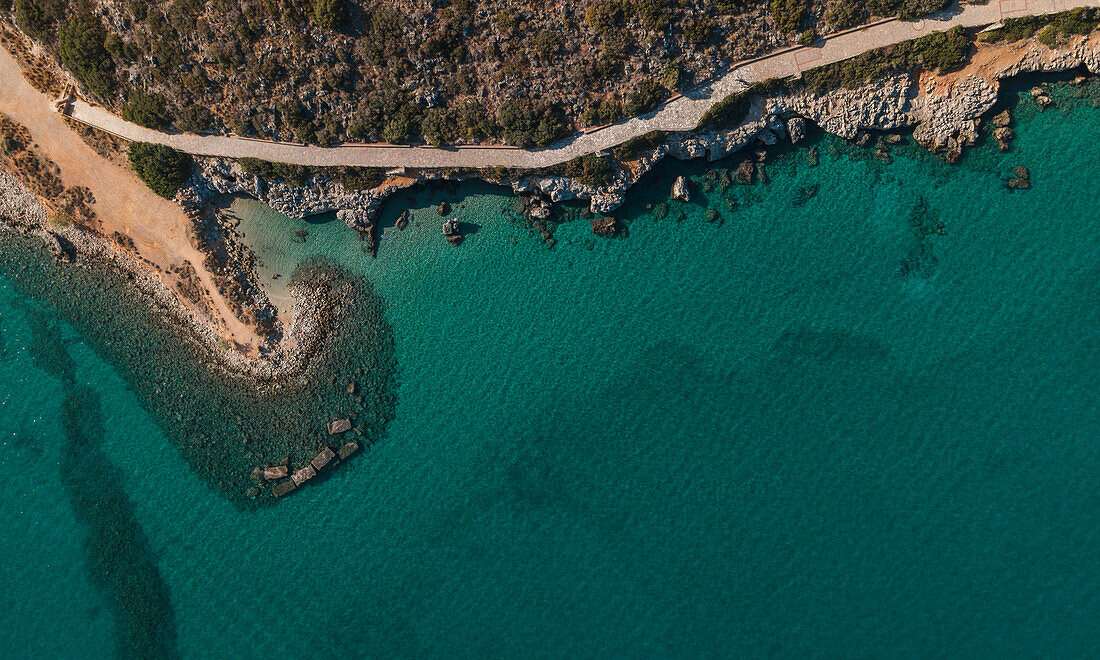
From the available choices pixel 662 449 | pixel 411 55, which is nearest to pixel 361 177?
pixel 411 55

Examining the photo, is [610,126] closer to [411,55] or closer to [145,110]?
[411,55]

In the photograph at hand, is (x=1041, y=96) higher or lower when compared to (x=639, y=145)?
lower

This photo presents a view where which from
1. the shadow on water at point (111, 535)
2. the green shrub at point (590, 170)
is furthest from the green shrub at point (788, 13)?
the shadow on water at point (111, 535)

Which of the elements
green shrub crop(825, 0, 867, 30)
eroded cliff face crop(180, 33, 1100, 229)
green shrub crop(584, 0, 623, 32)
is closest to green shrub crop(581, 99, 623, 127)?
eroded cliff face crop(180, 33, 1100, 229)

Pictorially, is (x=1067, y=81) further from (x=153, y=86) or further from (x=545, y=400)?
(x=153, y=86)

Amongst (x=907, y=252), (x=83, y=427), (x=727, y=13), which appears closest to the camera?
(x=727, y=13)

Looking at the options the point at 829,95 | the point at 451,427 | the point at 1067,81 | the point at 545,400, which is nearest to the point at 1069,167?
the point at 1067,81

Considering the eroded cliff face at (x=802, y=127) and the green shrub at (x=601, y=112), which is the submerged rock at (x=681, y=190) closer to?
the eroded cliff face at (x=802, y=127)
